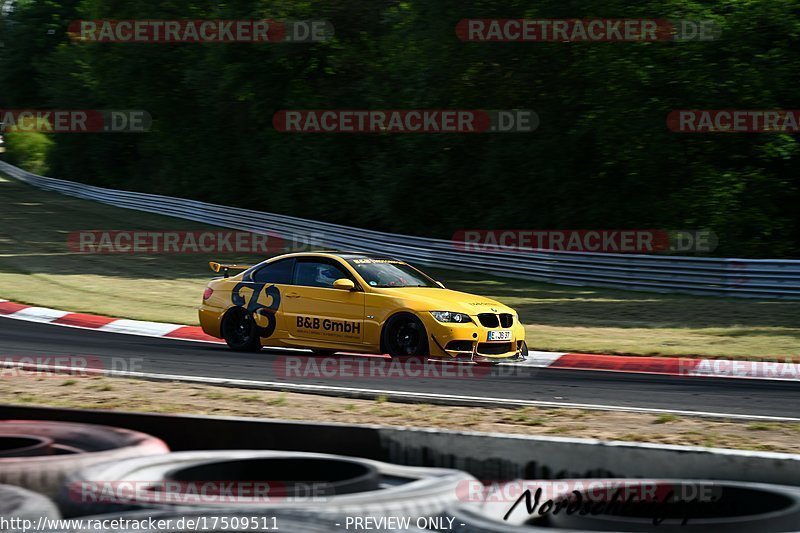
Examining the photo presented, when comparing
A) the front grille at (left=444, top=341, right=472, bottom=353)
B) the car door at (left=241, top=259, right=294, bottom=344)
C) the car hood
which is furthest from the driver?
the front grille at (left=444, top=341, right=472, bottom=353)

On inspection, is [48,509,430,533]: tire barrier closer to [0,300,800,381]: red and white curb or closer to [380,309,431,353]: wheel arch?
[380,309,431,353]: wheel arch

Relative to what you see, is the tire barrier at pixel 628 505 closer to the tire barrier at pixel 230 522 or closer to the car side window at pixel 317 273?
the tire barrier at pixel 230 522

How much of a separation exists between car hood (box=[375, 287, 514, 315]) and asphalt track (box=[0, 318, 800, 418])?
2.23 ft

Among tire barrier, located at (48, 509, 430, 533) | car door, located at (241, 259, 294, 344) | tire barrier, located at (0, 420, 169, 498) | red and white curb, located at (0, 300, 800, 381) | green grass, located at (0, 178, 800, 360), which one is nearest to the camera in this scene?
tire barrier, located at (48, 509, 430, 533)

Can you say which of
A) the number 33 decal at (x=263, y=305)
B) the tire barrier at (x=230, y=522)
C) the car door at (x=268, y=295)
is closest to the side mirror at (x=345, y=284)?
the car door at (x=268, y=295)

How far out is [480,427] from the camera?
7570mm

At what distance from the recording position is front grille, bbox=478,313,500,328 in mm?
12156

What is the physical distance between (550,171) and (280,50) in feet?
34.3

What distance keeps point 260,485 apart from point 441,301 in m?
A: 7.08

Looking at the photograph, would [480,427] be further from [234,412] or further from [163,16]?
[163,16]

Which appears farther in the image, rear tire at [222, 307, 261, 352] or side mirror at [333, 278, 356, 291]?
rear tire at [222, 307, 261, 352]

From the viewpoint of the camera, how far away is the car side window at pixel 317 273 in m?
13.0

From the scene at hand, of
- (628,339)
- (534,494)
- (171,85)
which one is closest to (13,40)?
(171,85)

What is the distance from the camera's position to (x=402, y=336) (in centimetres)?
1228
